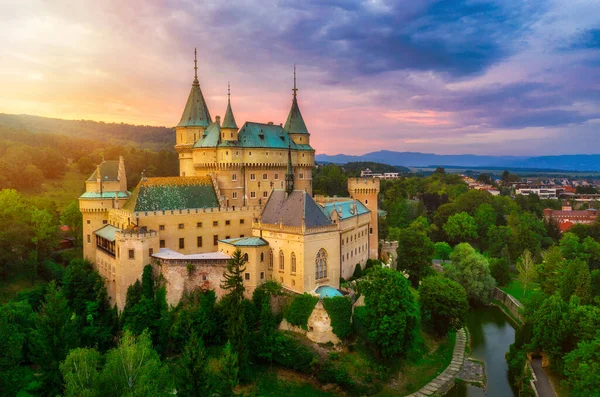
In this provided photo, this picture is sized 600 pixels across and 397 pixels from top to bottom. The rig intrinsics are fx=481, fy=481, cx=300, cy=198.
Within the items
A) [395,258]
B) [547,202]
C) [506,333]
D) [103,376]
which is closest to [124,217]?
[103,376]

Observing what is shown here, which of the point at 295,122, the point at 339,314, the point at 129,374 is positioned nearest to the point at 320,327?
the point at 339,314

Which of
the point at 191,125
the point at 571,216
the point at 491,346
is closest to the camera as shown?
the point at 491,346

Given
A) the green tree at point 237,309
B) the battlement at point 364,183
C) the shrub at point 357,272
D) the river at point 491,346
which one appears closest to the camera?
the green tree at point 237,309

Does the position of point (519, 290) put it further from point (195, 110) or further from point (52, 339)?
point (52, 339)

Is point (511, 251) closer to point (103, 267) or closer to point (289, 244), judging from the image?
point (289, 244)

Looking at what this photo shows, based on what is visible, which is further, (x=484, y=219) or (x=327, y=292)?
(x=484, y=219)

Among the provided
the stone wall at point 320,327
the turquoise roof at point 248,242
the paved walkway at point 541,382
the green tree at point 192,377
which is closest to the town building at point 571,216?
the paved walkway at point 541,382

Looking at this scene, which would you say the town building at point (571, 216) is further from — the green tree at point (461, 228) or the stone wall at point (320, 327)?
the stone wall at point (320, 327)
